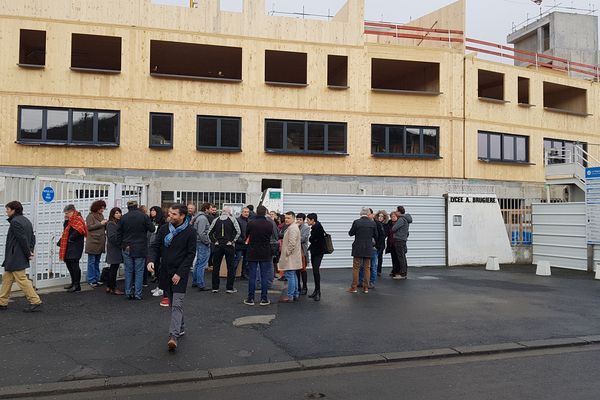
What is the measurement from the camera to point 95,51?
896 inches

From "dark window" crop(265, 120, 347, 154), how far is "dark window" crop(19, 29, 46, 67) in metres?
9.20

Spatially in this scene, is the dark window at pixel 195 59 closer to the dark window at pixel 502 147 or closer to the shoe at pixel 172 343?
the dark window at pixel 502 147

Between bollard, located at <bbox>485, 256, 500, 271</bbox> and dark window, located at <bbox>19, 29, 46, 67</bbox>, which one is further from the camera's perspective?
dark window, located at <bbox>19, 29, 46, 67</bbox>

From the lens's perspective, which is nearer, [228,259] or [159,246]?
[159,246]

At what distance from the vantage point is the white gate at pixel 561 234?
17328 millimetres

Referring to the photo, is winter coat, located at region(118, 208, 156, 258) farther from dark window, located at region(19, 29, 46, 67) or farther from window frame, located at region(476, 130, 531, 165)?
window frame, located at region(476, 130, 531, 165)

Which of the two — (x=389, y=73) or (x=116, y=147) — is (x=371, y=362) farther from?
(x=389, y=73)

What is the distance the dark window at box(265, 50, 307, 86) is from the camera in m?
22.7

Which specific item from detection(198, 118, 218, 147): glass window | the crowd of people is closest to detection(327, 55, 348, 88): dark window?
detection(198, 118, 218, 147): glass window

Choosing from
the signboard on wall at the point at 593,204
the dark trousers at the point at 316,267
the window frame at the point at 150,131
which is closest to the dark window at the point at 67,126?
the window frame at the point at 150,131

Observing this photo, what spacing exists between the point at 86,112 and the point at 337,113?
9.78m

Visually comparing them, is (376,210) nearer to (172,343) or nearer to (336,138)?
(336,138)

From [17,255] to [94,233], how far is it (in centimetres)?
236

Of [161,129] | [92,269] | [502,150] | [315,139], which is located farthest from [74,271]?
[502,150]
